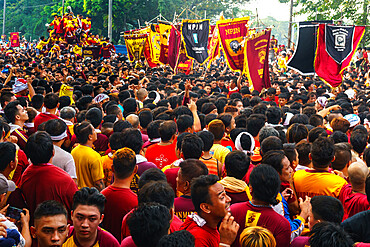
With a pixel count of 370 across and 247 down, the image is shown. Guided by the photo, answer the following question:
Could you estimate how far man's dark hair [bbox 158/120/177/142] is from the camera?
5605 mm

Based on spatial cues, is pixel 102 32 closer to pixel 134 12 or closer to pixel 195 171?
pixel 134 12

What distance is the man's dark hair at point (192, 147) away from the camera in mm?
4789

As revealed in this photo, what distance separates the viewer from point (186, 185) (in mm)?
3975

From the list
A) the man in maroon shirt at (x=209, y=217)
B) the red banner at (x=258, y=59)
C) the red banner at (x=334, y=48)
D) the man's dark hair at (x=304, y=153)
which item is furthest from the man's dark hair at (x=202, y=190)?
the red banner at (x=258, y=59)

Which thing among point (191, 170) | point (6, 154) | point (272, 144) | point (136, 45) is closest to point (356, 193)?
point (272, 144)

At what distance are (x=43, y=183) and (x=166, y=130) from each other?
1.97m

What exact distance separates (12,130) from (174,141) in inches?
83.7

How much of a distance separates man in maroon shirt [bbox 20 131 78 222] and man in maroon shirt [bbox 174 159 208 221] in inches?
37.5

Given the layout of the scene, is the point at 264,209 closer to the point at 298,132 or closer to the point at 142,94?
the point at 298,132

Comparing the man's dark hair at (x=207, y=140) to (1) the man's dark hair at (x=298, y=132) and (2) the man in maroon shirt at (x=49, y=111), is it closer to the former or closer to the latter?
(1) the man's dark hair at (x=298, y=132)

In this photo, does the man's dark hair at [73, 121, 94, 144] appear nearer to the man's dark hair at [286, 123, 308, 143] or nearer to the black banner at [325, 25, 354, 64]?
the man's dark hair at [286, 123, 308, 143]

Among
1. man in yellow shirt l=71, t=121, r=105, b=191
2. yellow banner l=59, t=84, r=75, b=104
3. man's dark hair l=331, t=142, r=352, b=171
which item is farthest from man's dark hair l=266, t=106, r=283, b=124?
yellow banner l=59, t=84, r=75, b=104

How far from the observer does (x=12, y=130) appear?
19.3 feet

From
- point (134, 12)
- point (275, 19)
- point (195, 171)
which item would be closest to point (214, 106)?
point (195, 171)
